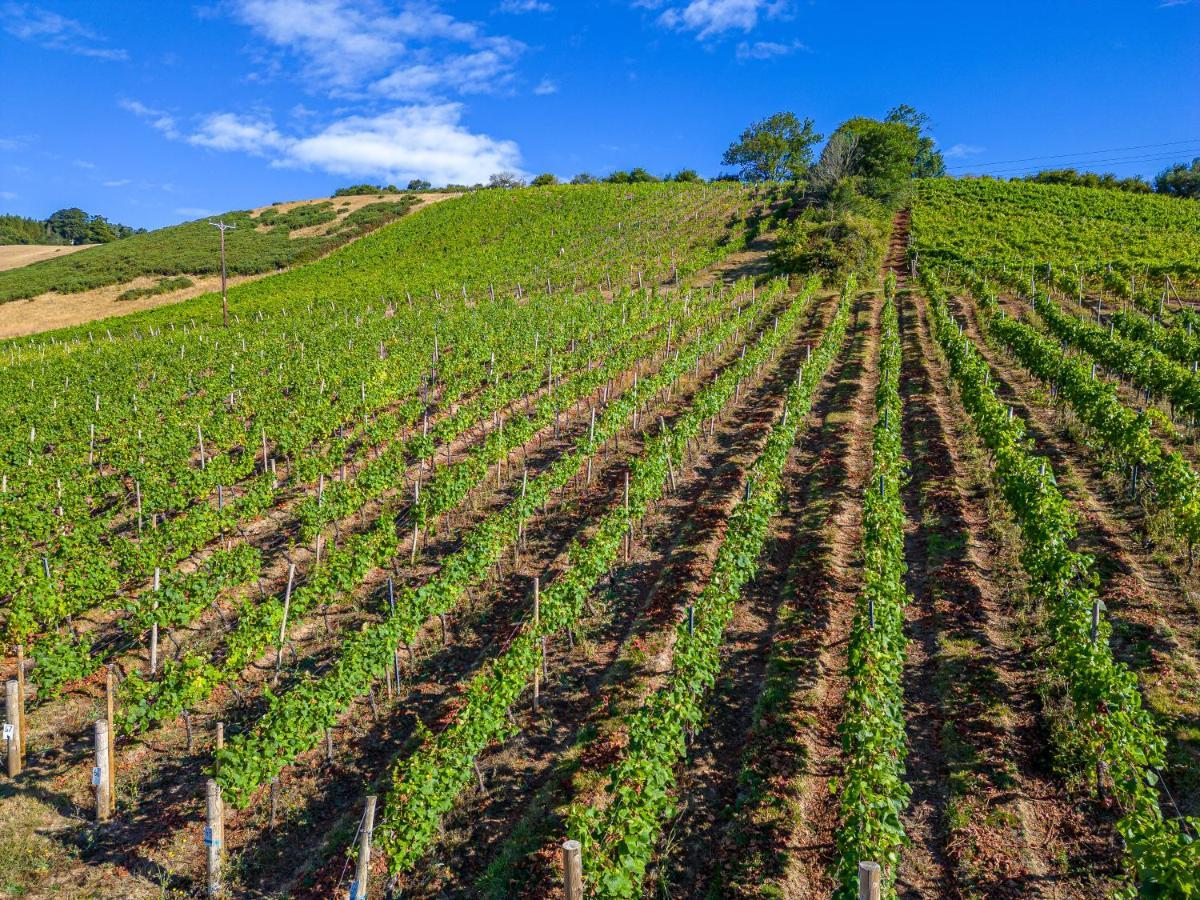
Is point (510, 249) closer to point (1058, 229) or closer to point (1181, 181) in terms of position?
point (1058, 229)

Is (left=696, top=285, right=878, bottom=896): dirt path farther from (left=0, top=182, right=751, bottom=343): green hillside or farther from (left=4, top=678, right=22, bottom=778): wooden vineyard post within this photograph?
(left=0, top=182, right=751, bottom=343): green hillside

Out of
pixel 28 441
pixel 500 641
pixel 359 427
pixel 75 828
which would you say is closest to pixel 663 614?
pixel 500 641

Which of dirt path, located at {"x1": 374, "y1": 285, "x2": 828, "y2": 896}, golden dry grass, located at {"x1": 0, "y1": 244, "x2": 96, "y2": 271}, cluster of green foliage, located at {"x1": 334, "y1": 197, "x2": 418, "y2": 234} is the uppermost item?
cluster of green foliage, located at {"x1": 334, "y1": 197, "x2": 418, "y2": 234}

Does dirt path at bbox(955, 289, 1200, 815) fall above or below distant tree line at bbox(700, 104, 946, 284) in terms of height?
below

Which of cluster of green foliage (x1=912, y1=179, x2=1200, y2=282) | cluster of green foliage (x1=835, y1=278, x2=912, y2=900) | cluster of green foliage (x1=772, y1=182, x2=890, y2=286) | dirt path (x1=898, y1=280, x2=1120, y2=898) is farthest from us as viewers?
cluster of green foliage (x1=772, y1=182, x2=890, y2=286)

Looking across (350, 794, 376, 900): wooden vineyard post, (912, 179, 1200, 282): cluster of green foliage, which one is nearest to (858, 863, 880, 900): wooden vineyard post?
(350, 794, 376, 900): wooden vineyard post

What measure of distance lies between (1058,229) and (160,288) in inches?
3078

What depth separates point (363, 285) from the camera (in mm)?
54594

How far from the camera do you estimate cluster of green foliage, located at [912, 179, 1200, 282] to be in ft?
150

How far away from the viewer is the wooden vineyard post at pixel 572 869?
19.1 ft

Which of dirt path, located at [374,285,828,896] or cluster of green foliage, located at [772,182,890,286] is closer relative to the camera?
dirt path, located at [374,285,828,896]

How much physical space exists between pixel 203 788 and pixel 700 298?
1529 inches

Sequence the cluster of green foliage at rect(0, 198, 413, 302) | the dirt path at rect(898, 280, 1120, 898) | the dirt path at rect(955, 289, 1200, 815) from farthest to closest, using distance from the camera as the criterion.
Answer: the cluster of green foliage at rect(0, 198, 413, 302) < the dirt path at rect(955, 289, 1200, 815) < the dirt path at rect(898, 280, 1120, 898)

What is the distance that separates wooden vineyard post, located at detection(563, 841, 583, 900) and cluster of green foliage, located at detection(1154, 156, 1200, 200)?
330ft
